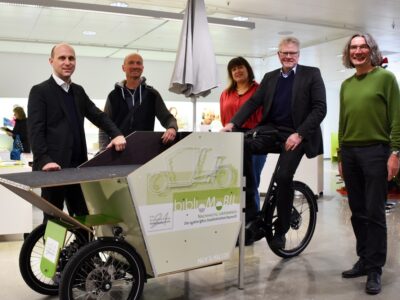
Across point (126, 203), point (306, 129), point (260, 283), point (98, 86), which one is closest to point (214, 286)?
point (260, 283)

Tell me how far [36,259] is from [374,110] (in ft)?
7.51

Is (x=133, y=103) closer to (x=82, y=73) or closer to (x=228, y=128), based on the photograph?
(x=228, y=128)

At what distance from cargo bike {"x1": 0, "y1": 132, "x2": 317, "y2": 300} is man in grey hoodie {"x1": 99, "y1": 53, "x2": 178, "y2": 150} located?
0.49 metres

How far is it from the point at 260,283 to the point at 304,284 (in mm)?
289

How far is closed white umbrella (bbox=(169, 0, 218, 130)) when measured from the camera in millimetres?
3180

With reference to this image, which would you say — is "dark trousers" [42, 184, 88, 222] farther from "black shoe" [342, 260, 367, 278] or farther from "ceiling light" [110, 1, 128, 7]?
"ceiling light" [110, 1, 128, 7]

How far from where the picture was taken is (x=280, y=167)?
3221mm

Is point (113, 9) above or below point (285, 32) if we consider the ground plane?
below

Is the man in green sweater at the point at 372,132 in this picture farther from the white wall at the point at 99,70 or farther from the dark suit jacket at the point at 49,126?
the white wall at the point at 99,70

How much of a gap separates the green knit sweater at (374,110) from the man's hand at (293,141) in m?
0.32

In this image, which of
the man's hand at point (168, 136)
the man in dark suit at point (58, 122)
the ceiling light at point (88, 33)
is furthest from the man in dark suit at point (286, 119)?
the ceiling light at point (88, 33)

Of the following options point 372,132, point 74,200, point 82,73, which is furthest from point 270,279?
point 82,73

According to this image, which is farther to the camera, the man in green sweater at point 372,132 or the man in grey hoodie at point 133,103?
the man in grey hoodie at point 133,103

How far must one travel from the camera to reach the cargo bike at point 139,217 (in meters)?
2.36
